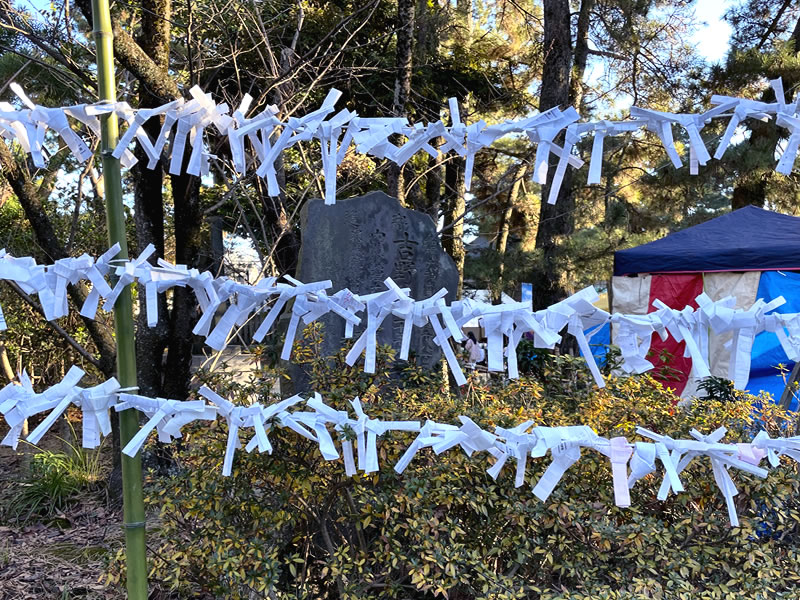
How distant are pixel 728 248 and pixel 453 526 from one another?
526cm

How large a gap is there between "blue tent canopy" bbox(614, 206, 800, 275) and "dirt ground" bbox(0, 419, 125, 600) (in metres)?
5.23

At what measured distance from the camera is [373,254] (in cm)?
379

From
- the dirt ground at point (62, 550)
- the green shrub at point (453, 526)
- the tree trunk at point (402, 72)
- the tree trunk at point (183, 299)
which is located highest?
the tree trunk at point (402, 72)

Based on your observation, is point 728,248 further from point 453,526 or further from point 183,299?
point 453,526

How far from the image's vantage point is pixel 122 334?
1379mm

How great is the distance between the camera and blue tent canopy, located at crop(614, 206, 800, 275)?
575cm

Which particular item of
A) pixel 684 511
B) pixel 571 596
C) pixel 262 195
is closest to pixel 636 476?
pixel 571 596

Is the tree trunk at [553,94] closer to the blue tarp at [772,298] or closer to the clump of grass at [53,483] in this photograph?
the blue tarp at [772,298]

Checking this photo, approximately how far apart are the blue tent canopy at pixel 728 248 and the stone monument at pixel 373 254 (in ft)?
10.5

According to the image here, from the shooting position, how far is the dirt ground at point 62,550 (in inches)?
109

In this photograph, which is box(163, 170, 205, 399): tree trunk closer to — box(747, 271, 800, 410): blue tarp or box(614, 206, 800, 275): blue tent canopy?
box(614, 206, 800, 275): blue tent canopy

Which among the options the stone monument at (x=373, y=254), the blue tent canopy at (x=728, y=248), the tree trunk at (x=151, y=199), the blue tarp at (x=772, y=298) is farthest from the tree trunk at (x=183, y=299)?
the blue tarp at (x=772, y=298)

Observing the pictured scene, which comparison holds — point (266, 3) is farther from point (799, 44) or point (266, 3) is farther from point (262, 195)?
point (799, 44)

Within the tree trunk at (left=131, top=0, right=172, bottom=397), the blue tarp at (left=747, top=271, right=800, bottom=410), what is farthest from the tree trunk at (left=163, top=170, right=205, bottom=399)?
the blue tarp at (left=747, top=271, right=800, bottom=410)
